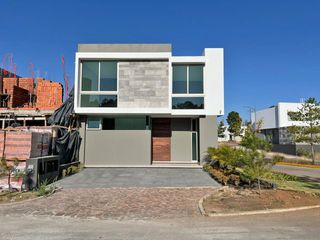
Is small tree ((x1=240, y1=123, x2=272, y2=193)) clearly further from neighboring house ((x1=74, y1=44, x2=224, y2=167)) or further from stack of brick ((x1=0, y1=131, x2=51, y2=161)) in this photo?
stack of brick ((x1=0, y1=131, x2=51, y2=161))

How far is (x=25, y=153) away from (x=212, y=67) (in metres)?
11.4

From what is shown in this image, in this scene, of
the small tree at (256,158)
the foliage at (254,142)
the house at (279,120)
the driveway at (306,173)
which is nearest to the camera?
the small tree at (256,158)

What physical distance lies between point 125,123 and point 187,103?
4.10 metres

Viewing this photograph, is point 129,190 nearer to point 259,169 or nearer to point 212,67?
point 259,169

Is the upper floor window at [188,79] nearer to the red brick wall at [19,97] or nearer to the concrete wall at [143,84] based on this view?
the concrete wall at [143,84]

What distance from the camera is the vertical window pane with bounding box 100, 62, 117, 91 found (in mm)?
15320

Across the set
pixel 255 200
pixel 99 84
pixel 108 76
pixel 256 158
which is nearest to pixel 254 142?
pixel 256 158

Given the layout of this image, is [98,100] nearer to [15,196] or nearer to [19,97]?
[15,196]

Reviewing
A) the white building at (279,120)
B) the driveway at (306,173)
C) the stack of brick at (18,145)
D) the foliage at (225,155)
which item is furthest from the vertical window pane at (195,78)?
the white building at (279,120)

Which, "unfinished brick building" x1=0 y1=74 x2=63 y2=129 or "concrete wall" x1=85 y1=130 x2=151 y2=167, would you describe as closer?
"concrete wall" x1=85 y1=130 x2=151 y2=167

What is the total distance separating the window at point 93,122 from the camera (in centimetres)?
1573

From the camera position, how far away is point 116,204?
7.51 m

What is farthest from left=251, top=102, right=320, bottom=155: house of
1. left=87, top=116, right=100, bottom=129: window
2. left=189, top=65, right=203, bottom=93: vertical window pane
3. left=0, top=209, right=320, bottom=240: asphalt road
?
left=0, top=209, right=320, bottom=240: asphalt road

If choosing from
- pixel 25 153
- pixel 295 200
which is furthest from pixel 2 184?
pixel 295 200
